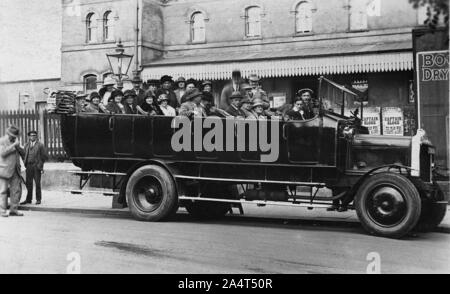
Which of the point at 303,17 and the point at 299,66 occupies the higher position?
the point at 303,17

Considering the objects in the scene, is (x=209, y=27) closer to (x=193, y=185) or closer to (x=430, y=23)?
(x=193, y=185)

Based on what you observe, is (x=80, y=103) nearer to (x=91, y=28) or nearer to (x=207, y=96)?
(x=207, y=96)

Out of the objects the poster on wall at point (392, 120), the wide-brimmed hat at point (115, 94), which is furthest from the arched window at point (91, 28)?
the wide-brimmed hat at point (115, 94)

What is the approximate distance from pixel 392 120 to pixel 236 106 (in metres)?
12.9

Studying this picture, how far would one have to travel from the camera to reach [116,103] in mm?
10531

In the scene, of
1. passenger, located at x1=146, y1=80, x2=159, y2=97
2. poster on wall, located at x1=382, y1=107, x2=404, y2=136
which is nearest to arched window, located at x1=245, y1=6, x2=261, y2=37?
poster on wall, located at x1=382, y1=107, x2=404, y2=136

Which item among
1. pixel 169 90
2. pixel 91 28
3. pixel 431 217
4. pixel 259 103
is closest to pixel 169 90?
pixel 169 90

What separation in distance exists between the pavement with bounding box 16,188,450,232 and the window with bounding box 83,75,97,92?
1467cm

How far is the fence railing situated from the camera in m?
16.2

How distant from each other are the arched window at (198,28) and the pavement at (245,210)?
1472 centimetres

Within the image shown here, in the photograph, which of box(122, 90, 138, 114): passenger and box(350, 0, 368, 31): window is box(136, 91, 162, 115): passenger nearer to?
box(122, 90, 138, 114): passenger

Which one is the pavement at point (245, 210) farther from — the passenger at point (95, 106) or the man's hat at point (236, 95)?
the man's hat at point (236, 95)

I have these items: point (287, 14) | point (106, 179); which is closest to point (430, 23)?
point (106, 179)
